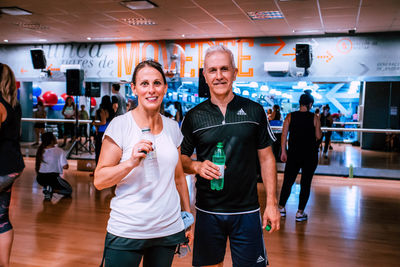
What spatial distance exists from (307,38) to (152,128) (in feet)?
25.3

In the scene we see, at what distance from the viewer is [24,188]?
6.17 metres

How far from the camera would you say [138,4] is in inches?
247

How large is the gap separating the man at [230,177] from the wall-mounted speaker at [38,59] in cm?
911

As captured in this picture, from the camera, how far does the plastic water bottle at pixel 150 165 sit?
151 centimetres

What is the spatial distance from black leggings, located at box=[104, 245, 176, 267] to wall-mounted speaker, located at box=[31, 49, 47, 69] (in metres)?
9.47

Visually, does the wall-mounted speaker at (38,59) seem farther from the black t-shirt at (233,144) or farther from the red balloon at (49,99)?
the black t-shirt at (233,144)

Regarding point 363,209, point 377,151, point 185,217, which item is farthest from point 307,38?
point 185,217

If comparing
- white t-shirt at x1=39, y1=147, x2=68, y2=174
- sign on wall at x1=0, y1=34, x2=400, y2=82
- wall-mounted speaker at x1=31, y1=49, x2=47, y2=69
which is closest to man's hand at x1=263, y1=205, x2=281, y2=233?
Result: white t-shirt at x1=39, y1=147, x2=68, y2=174

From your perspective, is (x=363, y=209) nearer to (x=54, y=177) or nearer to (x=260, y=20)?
(x=260, y=20)

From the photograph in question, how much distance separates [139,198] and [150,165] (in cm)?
15

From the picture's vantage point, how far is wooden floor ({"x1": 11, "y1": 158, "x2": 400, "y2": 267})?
3375 millimetres

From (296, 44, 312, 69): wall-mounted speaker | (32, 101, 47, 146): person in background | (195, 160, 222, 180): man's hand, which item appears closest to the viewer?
(195, 160, 222, 180): man's hand

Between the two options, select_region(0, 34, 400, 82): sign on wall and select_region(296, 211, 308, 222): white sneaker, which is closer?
Result: select_region(296, 211, 308, 222): white sneaker

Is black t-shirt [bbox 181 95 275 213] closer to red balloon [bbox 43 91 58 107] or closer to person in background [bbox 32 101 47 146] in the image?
person in background [bbox 32 101 47 146]
